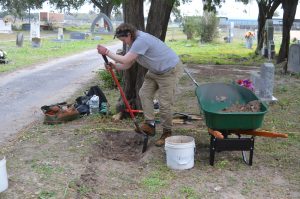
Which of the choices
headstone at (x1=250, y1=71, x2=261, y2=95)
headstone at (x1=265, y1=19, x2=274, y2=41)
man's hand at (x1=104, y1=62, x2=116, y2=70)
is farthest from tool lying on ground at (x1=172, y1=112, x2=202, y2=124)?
headstone at (x1=265, y1=19, x2=274, y2=41)

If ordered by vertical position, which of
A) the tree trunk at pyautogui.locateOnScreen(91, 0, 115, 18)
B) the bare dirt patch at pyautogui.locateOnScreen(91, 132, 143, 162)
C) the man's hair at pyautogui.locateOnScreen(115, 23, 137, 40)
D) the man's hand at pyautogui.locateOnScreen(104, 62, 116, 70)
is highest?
the tree trunk at pyautogui.locateOnScreen(91, 0, 115, 18)

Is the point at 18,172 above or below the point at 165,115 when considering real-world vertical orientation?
below

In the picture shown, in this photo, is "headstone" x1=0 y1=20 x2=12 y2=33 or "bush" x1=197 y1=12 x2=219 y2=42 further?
"headstone" x1=0 y1=20 x2=12 y2=33

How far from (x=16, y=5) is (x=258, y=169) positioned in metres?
58.9

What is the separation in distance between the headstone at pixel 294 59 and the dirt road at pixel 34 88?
21.9 feet

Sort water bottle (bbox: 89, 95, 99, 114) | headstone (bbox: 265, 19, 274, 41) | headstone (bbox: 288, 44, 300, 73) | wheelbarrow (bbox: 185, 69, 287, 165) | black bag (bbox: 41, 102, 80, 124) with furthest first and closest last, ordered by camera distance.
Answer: headstone (bbox: 265, 19, 274, 41) → headstone (bbox: 288, 44, 300, 73) → water bottle (bbox: 89, 95, 99, 114) → black bag (bbox: 41, 102, 80, 124) → wheelbarrow (bbox: 185, 69, 287, 165)

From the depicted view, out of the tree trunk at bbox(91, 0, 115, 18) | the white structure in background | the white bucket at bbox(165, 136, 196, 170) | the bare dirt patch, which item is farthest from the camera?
the tree trunk at bbox(91, 0, 115, 18)

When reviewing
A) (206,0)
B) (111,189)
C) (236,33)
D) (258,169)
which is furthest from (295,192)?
(236,33)

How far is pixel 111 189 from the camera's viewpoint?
4684 millimetres

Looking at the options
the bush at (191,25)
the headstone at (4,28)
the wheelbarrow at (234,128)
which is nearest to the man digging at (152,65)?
the wheelbarrow at (234,128)

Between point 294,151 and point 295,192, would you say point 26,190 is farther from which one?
point 294,151

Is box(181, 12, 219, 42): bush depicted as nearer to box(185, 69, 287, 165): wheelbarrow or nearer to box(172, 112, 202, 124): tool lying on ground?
box(172, 112, 202, 124): tool lying on ground

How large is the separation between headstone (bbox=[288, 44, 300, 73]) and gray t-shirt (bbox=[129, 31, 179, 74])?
9.61m

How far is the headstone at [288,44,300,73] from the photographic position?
14475mm
